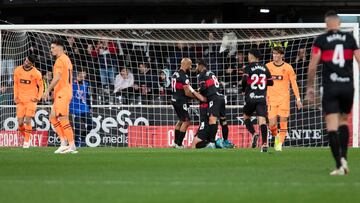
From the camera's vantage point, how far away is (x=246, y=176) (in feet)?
40.5

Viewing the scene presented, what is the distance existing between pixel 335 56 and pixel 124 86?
Answer: 16153 mm

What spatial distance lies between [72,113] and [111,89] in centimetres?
172

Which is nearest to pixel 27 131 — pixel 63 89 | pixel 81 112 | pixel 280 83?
pixel 81 112

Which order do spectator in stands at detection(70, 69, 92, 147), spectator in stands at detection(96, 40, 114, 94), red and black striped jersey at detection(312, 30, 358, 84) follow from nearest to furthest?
red and black striped jersey at detection(312, 30, 358, 84) → spectator in stands at detection(70, 69, 92, 147) → spectator in stands at detection(96, 40, 114, 94)

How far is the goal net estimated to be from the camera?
26.8 meters

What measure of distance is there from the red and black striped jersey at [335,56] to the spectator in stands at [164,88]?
15871mm

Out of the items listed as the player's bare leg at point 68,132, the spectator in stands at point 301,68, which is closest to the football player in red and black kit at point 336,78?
the player's bare leg at point 68,132

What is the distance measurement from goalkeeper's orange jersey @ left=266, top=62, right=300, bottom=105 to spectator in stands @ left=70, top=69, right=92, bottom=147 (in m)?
7.00

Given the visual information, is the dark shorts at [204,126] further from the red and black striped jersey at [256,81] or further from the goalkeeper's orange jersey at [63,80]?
the goalkeeper's orange jersey at [63,80]

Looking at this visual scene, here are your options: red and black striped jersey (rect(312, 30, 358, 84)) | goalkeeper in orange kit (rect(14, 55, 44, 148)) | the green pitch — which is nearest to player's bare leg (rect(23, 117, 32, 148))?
goalkeeper in orange kit (rect(14, 55, 44, 148))

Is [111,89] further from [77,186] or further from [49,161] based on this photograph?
[77,186]

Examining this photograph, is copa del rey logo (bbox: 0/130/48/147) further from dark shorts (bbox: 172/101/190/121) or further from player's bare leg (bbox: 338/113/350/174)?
player's bare leg (bbox: 338/113/350/174)

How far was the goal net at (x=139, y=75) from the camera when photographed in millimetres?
26844

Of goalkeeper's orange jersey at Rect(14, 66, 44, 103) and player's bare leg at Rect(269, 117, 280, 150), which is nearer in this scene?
player's bare leg at Rect(269, 117, 280, 150)
